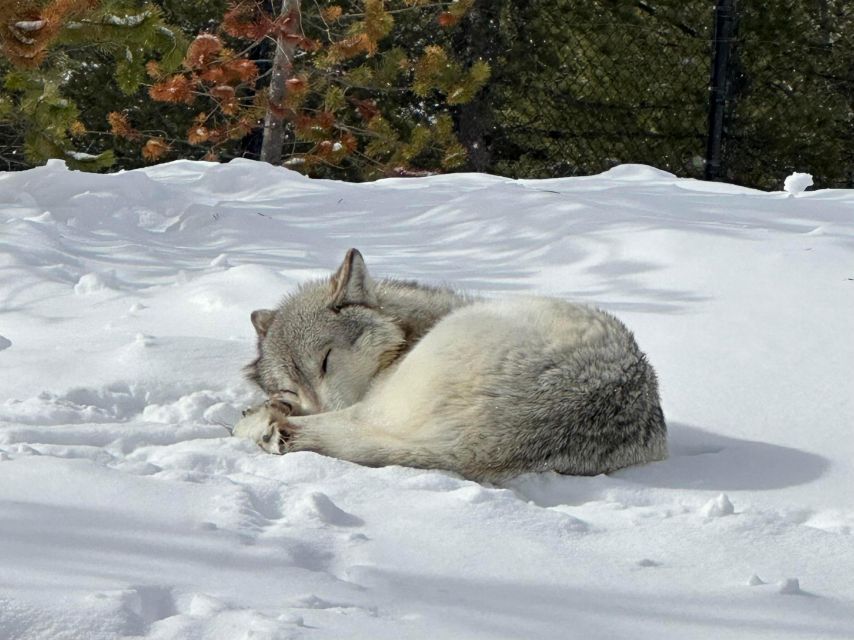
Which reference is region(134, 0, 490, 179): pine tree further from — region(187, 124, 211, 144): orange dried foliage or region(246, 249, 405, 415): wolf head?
region(246, 249, 405, 415): wolf head

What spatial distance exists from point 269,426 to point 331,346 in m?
0.50

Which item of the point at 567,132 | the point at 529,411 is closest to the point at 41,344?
the point at 529,411

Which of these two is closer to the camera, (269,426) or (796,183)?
(269,426)

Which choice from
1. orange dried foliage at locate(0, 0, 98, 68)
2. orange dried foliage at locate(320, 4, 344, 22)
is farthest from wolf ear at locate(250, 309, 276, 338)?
orange dried foliage at locate(320, 4, 344, 22)

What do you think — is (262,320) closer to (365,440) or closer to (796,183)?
(365,440)

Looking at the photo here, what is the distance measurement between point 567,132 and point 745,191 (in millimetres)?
4434

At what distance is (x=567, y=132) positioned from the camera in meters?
11.9

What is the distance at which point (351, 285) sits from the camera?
3.75 metres

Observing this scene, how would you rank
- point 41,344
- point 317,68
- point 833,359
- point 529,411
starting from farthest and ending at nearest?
point 317,68
point 41,344
point 833,359
point 529,411

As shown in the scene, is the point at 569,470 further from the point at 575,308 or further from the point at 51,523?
the point at 51,523

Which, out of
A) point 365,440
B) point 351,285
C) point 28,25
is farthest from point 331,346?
point 28,25

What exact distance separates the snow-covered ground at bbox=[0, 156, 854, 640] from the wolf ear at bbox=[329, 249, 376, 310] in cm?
49

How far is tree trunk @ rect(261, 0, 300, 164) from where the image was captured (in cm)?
1027

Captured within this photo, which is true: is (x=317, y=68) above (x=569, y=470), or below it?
above
